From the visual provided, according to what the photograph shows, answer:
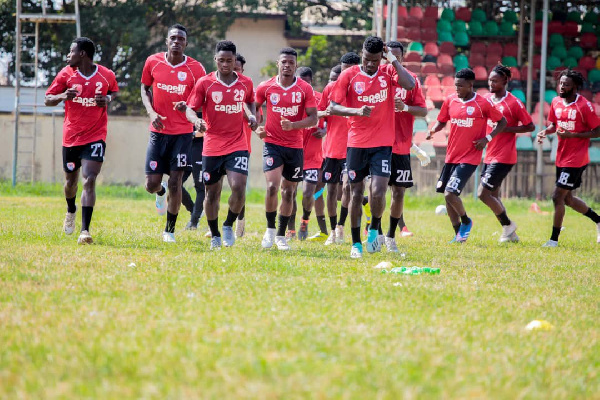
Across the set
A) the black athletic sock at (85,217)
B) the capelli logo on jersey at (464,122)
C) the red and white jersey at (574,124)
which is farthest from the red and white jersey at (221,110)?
the red and white jersey at (574,124)

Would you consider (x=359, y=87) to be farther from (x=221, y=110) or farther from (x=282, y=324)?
(x=282, y=324)

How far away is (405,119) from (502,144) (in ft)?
7.46

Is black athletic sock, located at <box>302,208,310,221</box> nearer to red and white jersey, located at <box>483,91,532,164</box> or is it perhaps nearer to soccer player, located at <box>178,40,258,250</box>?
soccer player, located at <box>178,40,258,250</box>

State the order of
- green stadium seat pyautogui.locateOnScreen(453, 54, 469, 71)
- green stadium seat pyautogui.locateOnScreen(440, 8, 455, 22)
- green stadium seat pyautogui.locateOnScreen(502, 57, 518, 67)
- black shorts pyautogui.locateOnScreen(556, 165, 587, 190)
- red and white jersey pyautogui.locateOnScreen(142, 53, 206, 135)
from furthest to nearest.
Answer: green stadium seat pyautogui.locateOnScreen(440, 8, 455, 22) < green stadium seat pyautogui.locateOnScreen(502, 57, 518, 67) < green stadium seat pyautogui.locateOnScreen(453, 54, 469, 71) < black shorts pyautogui.locateOnScreen(556, 165, 587, 190) < red and white jersey pyautogui.locateOnScreen(142, 53, 206, 135)

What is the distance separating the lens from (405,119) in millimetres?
10625

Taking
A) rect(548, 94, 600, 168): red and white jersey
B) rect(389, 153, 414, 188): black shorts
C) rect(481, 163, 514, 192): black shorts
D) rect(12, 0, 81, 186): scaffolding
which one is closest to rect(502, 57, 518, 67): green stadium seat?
rect(12, 0, 81, 186): scaffolding

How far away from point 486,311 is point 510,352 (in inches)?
48.5

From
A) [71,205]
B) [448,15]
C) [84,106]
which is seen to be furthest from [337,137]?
[448,15]

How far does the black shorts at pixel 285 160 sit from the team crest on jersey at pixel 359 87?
119 cm

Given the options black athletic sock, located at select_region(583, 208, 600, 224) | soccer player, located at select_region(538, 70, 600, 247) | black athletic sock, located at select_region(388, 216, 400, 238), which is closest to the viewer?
black athletic sock, located at select_region(388, 216, 400, 238)

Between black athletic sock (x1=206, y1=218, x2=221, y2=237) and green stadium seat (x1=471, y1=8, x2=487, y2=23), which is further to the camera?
green stadium seat (x1=471, y1=8, x2=487, y2=23)

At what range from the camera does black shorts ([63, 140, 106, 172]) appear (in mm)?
9789

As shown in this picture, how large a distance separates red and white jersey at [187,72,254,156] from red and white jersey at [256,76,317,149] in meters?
0.55

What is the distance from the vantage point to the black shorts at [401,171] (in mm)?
10320
